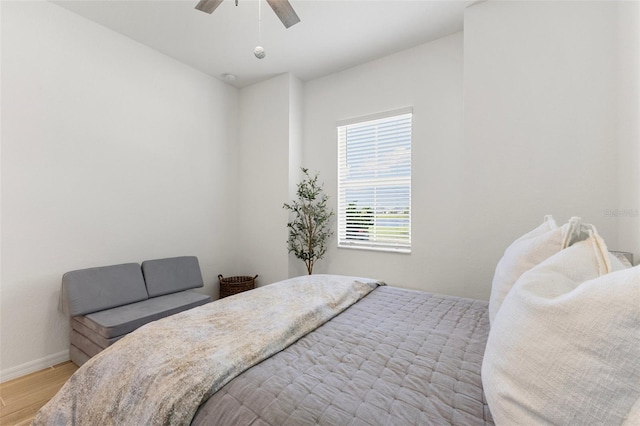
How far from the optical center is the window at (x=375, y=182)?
3.10 meters

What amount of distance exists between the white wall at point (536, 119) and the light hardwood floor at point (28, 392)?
328 centimetres

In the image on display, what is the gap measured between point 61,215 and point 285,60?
2656 millimetres

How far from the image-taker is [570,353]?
23.9 inches

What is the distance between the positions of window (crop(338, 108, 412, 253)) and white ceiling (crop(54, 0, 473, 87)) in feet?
2.40

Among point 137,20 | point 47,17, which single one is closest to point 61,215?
point 47,17

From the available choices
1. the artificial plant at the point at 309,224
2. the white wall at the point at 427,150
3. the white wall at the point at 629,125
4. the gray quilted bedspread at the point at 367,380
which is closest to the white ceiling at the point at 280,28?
the white wall at the point at 427,150

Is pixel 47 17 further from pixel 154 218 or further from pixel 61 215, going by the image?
pixel 154 218

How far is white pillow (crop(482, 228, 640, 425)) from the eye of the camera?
21.5 inches

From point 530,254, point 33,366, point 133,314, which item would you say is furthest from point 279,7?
point 33,366

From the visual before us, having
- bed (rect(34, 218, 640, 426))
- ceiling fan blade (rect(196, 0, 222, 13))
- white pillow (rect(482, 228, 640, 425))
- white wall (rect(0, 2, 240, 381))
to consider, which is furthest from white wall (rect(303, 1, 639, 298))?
white wall (rect(0, 2, 240, 381))

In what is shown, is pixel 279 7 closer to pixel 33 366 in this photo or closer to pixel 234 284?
pixel 234 284

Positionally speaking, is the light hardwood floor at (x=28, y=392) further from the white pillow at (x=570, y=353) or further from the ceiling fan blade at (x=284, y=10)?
the ceiling fan blade at (x=284, y=10)

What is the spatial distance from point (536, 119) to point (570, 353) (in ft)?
7.05

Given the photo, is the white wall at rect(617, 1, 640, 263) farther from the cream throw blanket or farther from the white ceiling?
the cream throw blanket
